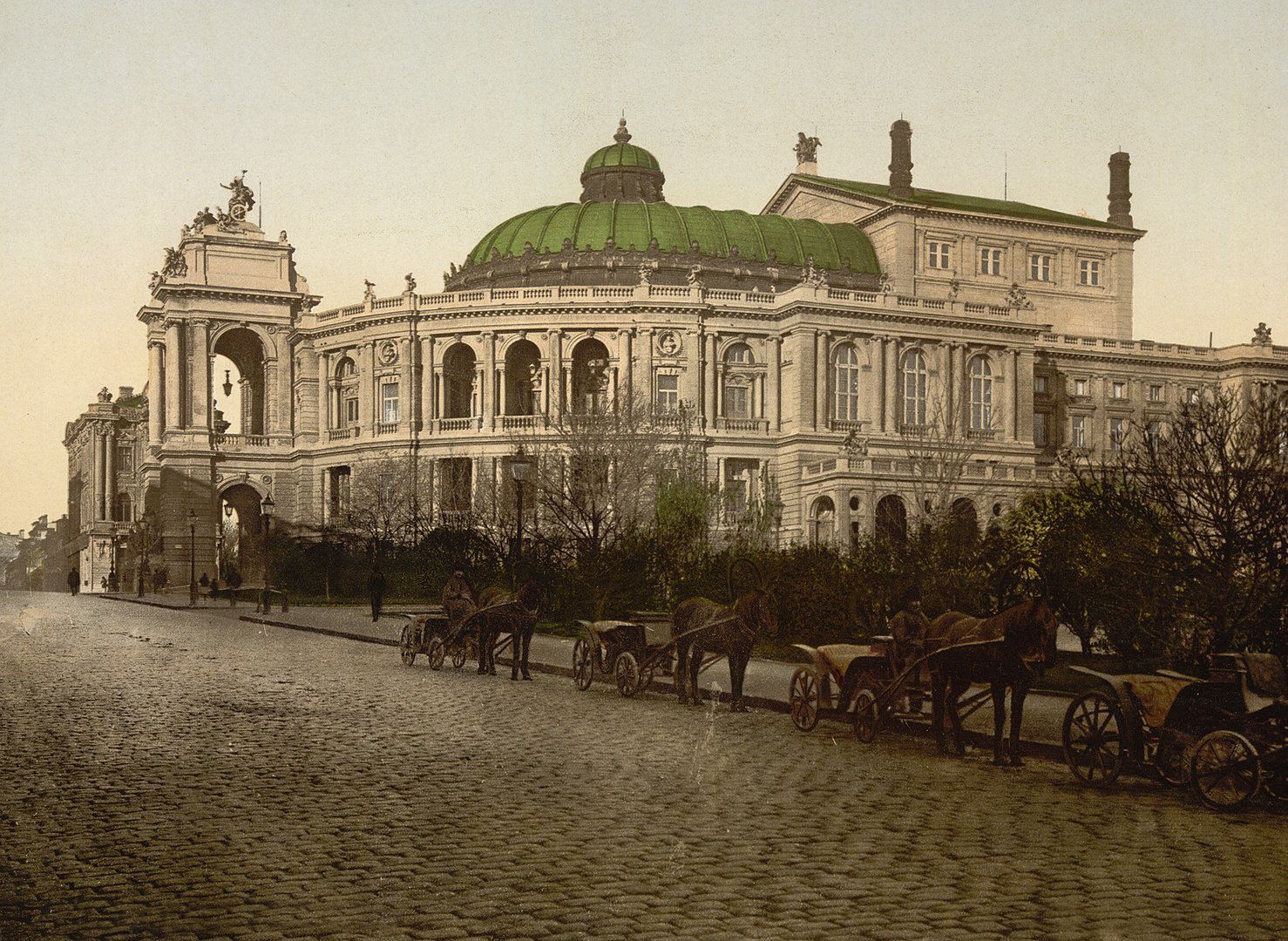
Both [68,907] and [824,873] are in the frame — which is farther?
[824,873]

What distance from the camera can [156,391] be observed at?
95125 mm

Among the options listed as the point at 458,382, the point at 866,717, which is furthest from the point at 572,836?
the point at 458,382

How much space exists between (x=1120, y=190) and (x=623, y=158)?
35.6 m

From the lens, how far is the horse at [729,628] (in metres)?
19.5

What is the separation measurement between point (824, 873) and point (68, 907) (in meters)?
4.59

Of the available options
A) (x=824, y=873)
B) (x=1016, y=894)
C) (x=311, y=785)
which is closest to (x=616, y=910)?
(x=824, y=873)

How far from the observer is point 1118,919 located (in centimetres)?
869

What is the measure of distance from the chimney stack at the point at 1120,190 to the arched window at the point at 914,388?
85.3 ft

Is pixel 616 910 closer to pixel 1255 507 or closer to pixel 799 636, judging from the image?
pixel 1255 507

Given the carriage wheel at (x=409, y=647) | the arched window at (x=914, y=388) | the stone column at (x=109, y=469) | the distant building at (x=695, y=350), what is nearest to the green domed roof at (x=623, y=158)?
the distant building at (x=695, y=350)

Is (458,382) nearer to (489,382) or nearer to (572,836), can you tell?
(489,382)

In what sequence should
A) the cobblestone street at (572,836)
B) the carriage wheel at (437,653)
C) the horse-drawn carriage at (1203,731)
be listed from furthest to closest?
the carriage wheel at (437,653), the horse-drawn carriage at (1203,731), the cobblestone street at (572,836)

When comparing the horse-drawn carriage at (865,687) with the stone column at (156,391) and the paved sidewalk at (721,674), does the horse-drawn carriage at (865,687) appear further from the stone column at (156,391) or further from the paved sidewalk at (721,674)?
the stone column at (156,391)

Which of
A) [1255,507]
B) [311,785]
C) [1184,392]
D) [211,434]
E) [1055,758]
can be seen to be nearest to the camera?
[311,785]
